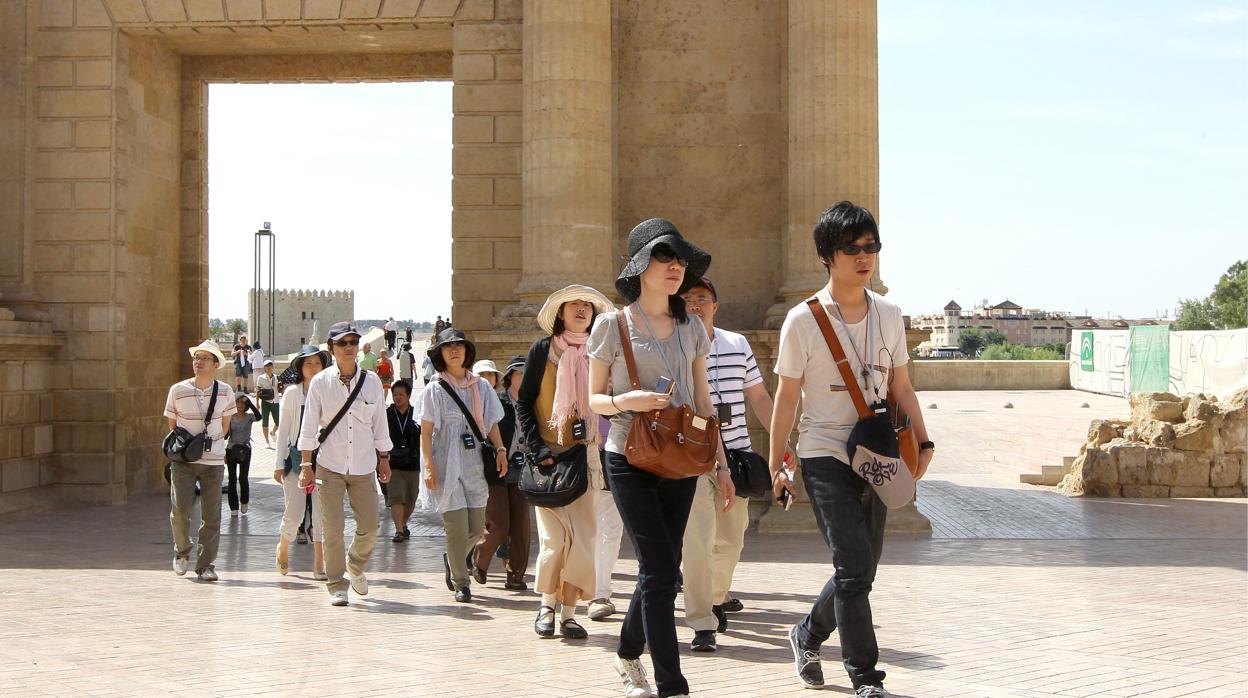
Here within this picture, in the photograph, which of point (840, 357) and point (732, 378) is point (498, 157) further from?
point (840, 357)

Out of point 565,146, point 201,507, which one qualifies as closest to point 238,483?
point 201,507

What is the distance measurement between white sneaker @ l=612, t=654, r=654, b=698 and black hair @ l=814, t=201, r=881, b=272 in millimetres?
1947

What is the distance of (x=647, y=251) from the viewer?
601 centimetres

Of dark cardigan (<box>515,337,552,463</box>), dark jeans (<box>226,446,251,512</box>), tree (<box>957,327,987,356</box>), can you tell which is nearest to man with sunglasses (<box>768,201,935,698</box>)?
dark cardigan (<box>515,337,552,463</box>)

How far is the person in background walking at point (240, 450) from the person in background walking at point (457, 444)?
4323mm

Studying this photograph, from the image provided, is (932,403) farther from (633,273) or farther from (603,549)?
(633,273)

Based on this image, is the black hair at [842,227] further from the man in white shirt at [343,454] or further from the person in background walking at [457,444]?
the man in white shirt at [343,454]

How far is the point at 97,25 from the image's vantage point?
15125 mm

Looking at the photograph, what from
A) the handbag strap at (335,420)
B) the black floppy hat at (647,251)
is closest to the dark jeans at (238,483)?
the handbag strap at (335,420)

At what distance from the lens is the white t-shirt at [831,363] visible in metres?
5.92

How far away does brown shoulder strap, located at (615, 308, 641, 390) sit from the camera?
19.3 feet

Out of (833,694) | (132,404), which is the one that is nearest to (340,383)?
(833,694)

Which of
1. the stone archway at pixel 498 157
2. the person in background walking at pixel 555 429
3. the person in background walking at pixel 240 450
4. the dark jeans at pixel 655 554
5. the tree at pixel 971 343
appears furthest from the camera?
the tree at pixel 971 343

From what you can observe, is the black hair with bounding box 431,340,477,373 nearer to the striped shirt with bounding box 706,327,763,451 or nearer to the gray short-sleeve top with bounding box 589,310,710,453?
the striped shirt with bounding box 706,327,763,451
